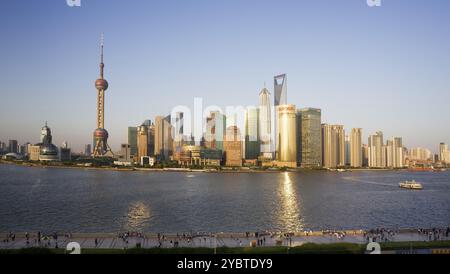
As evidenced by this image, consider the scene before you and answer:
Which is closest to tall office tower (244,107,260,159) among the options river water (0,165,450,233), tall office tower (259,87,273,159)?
tall office tower (259,87,273,159)

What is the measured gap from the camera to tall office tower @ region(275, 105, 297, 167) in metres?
51.2

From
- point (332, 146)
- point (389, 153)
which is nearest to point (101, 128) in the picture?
point (332, 146)

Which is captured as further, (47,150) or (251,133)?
(251,133)

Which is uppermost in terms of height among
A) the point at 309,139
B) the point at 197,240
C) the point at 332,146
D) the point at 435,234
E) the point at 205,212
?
the point at 309,139

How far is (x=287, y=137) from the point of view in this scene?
51.8 m

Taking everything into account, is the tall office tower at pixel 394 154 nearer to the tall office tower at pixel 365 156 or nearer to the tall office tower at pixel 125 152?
the tall office tower at pixel 365 156

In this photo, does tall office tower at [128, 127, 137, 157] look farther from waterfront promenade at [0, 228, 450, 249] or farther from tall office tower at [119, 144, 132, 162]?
waterfront promenade at [0, 228, 450, 249]

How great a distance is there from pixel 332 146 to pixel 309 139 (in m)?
5.91

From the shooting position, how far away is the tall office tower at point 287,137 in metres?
51.2

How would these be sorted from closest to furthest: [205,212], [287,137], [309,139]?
[205,212] < [287,137] < [309,139]

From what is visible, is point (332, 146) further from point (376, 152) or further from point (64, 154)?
point (64, 154)
